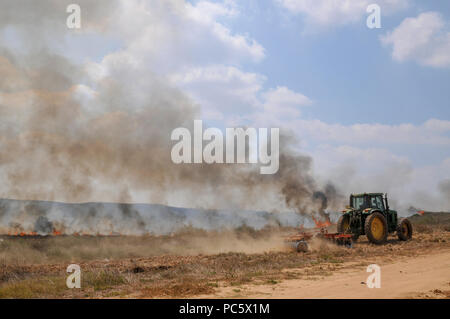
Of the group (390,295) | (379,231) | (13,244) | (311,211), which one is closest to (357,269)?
(390,295)

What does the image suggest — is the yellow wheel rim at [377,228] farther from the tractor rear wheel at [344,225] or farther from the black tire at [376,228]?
the tractor rear wheel at [344,225]

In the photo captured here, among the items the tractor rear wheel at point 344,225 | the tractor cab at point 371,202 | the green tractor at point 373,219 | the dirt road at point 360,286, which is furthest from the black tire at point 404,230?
the dirt road at point 360,286

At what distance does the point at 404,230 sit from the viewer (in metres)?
22.9

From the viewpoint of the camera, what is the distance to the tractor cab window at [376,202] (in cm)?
2206

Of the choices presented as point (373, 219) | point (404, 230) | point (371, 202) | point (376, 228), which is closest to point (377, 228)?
point (376, 228)

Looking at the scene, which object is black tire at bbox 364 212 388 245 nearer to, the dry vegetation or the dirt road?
the dry vegetation

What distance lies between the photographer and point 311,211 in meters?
30.2

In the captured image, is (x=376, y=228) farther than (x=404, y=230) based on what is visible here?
No

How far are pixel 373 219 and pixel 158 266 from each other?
12.6 m

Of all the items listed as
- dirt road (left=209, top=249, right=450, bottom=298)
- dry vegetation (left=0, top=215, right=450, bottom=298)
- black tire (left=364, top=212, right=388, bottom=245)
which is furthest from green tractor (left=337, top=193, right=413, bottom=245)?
dirt road (left=209, top=249, right=450, bottom=298)

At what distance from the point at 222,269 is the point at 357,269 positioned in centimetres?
477

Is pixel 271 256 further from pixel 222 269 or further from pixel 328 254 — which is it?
pixel 222 269

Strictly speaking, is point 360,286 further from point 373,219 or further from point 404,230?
point 404,230

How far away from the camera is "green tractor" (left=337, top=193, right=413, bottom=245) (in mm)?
20984
